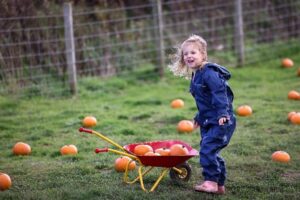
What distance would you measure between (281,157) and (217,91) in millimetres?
1537

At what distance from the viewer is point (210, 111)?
513 centimetres

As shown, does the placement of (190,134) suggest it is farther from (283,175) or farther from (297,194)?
(297,194)

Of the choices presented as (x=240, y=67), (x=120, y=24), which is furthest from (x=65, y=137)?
(x=240, y=67)

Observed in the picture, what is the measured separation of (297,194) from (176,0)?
8.39 m

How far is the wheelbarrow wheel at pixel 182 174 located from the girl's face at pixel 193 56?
1.01 meters

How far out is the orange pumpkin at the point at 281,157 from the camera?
19.9 ft

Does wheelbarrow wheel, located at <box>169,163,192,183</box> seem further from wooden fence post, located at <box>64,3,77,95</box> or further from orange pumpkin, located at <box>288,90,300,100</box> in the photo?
wooden fence post, located at <box>64,3,77,95</box>

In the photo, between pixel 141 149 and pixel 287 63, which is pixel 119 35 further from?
pixel 141 149

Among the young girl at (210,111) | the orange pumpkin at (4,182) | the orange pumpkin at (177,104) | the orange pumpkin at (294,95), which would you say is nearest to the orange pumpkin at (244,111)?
the orange pumpkin at (177,104)

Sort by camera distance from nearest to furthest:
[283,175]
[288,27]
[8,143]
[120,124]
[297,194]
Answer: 1. [297,194]
2. [283,175]
3. [8,143]
4. [120,124]
5. [288,27]

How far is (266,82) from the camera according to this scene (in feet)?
36.7

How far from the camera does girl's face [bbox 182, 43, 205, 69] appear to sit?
17.2 feet

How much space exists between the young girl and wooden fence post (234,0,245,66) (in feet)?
24.4

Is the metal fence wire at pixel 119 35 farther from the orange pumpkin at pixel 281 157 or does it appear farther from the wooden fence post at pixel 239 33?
the orange pumpkin at pixel 281 157
